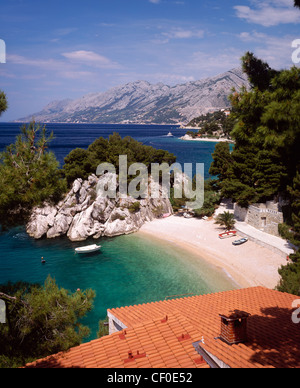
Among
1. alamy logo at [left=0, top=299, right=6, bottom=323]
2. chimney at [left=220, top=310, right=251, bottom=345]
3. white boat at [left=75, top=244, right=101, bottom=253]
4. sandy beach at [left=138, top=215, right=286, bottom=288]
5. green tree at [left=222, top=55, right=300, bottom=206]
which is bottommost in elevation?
white boat at [left=75, top=244, right=101, bottom=253]

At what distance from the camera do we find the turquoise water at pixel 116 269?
18.3 metres

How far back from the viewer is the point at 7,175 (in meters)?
6.87

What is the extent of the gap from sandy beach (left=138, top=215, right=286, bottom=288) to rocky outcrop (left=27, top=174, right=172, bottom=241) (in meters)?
1.96

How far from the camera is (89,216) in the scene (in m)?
29.9

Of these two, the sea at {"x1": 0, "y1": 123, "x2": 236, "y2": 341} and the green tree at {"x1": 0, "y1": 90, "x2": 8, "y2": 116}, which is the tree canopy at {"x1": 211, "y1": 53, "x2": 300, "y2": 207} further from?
the sea at {"x1": 0, "y1": 123, "x2": 236, "y2": 341}

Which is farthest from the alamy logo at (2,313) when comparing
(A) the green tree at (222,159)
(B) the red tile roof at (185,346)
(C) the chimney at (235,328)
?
(A) the green tree at (222,159)

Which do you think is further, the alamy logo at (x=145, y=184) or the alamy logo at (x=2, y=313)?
the alamy logo at (x=145, y=184)

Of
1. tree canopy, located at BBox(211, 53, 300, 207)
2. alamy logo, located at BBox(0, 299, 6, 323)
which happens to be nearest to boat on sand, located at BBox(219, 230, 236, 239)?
tree canopy, located at BBox(211, 53, 300, 207)

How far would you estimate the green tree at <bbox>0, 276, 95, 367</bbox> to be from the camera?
6.34m

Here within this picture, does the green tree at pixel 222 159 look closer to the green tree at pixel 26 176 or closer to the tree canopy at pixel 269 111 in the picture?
the tree canopy at pixel 269 111

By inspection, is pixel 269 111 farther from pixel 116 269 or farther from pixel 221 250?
pixel 221 250

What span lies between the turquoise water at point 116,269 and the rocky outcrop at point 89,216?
1.37 m

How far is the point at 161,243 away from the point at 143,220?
6.05 meters
